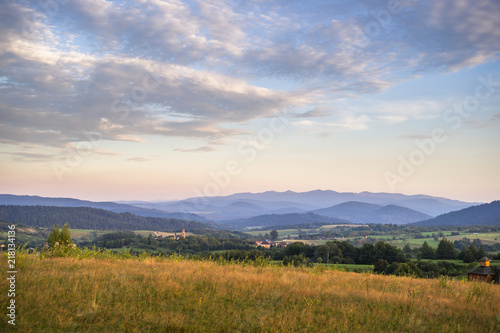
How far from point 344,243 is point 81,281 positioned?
76.5 metres

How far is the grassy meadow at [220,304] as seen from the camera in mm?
7289

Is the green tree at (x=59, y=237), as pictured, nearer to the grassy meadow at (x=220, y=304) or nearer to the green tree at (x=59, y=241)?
the green tree at (x=59, y=241)

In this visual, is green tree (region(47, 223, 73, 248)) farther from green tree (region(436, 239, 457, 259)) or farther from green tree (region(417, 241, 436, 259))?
green tree (region(417, 241, 436, 259))

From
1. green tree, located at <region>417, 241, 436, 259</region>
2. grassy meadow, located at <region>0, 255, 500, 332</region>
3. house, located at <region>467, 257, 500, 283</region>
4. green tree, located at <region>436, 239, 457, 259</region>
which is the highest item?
grassy meadow, located at <region>0, 255, 500, 332</region>

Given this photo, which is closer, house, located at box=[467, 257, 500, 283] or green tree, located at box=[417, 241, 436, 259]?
house, located at box=[467, 257, 500, 283]

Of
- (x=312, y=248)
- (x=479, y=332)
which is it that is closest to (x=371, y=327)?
(x=479, y=332)

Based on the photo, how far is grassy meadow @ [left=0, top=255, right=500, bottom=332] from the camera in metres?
7.29

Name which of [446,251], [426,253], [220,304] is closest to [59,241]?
[220,304]

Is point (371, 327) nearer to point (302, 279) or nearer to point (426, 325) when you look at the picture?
point (426, 325)

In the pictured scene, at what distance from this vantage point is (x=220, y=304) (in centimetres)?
882

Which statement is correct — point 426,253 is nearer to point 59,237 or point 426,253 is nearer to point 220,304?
point 59,237

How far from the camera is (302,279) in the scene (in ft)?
42.1

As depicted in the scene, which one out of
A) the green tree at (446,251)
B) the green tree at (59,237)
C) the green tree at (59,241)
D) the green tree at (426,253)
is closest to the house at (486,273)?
the green tree at (59,241)

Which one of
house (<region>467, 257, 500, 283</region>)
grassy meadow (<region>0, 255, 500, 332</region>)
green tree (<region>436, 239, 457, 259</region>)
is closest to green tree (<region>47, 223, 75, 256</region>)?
grassy meadow (<region>0, 255, 500, 332</region>)
